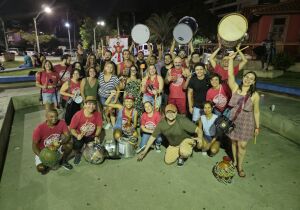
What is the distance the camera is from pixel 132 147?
16.5ft

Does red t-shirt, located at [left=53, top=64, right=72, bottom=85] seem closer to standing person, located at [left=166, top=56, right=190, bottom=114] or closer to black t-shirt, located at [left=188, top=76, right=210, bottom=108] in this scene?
standing person, located at [left=166, top=56, right=190, bottom=114]

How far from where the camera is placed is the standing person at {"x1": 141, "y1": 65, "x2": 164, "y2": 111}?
574 cm

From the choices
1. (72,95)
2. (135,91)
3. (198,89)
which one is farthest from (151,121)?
(72,95)

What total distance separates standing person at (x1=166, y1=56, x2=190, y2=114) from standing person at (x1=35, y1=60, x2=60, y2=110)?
3.15 metres

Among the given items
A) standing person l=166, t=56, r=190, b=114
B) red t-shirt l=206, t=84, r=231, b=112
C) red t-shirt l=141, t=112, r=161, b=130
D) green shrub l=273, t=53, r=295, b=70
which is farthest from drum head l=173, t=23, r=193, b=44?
green shrub l=273, t=53, r=295, b=70

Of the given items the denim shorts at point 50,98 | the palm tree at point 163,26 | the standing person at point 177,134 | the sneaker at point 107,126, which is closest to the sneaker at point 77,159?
the standing person at point 177,134

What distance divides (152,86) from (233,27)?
2191mm

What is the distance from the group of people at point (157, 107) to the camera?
4.28 meters

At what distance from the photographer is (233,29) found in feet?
16.3

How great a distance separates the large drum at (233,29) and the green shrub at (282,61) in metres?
9.10

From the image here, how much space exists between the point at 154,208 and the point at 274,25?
61.1 feet

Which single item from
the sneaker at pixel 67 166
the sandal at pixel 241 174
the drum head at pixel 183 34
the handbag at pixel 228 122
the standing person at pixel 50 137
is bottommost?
the sneaker at pixel 67 166

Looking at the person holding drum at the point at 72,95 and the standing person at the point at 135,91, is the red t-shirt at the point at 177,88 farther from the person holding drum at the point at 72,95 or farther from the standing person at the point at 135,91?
the person holding drum at the point at 72,95

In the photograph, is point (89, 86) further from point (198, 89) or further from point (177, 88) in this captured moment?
point (198, 89)
